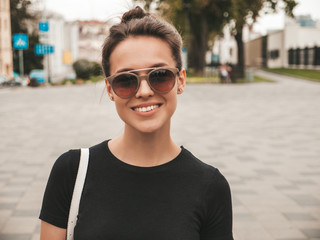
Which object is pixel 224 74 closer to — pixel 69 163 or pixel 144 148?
pixel 144 148

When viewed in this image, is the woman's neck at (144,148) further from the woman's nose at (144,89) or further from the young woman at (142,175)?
the woman's nose at (144,89)

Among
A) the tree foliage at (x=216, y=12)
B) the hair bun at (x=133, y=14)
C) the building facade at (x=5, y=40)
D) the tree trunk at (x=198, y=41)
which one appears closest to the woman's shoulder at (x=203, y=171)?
the hair bun at (x=133, y=14)

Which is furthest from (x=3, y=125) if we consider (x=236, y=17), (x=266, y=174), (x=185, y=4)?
(x=185, y=4)

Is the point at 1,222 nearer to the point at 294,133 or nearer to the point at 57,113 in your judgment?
the point at 294,133

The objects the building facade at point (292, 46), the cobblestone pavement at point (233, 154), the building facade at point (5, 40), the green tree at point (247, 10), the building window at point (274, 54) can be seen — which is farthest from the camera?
the building window at point (274, 54)

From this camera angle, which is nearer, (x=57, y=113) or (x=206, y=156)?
(x=206, y=156)

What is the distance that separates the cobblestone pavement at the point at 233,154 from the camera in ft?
15.9

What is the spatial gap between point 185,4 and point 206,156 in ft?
122

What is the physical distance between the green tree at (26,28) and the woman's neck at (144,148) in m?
39.1

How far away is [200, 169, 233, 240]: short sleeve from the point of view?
5.60 ft

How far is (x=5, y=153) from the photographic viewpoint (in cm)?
877

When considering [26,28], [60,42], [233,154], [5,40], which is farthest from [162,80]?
[60,42]

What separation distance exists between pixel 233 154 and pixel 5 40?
1744 inches

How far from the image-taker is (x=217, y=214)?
1714 millimetres
